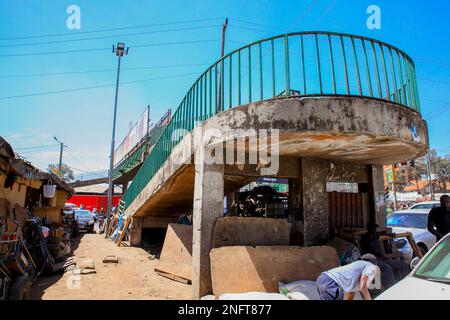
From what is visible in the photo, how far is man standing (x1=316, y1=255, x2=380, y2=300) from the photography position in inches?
138

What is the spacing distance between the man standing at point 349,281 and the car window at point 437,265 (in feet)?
1.57

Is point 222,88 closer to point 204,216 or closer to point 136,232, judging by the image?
point 204,216

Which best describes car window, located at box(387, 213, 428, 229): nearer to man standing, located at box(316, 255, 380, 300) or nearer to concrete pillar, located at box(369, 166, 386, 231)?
concrete pillar, located at box(369, 166, 386, 231)

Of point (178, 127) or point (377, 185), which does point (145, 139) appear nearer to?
point (178, 127)

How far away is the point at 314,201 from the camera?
6602mm

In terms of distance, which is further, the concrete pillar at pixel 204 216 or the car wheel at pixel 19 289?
the concrete pillar at pixel 204 216

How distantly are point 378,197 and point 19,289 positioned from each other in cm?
751

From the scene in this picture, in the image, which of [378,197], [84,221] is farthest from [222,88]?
[84,221]

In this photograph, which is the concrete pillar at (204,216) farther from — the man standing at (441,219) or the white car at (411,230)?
the man standing at (441,219)

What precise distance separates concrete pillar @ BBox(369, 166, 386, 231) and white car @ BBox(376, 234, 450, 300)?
3.88m

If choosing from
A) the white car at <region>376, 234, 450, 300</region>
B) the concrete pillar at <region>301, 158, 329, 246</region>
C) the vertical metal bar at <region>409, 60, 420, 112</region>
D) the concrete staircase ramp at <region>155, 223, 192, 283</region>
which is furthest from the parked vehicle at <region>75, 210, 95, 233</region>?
the white car at <region>376, 234, 450, 300</region>

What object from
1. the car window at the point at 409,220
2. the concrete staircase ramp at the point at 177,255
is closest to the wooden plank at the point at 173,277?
the concrete staircase ramp at the point at 177,255

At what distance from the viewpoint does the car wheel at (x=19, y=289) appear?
466cm
